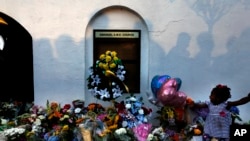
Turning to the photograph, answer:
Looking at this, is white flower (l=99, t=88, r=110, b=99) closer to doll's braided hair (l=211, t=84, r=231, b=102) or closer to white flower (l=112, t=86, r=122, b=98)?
white flower (l=112, t=86, r=122, b=98)

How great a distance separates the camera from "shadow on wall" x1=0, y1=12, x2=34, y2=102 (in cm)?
626

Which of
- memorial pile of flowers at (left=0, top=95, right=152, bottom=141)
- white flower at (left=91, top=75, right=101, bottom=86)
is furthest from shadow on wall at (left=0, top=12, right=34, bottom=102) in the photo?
white flower at (left=91, top=75, right=101, bottom=86)

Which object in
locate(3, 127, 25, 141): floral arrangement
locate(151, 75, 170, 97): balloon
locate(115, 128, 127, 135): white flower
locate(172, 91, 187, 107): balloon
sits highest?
locate(151, 75, 170, 97): balloon

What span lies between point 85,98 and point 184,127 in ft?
5.89

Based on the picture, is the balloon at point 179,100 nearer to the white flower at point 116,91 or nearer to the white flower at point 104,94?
the white flower at point 116,91

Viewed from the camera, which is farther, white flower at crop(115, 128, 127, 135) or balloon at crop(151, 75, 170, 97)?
balloon at crop(151, 75, 170, 97)

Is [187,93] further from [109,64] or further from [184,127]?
[109,64]

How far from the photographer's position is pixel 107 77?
17.7 ft

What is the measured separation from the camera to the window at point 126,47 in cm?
620

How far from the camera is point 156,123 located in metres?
6.07

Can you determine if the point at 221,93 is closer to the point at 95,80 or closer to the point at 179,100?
the point at 179,100

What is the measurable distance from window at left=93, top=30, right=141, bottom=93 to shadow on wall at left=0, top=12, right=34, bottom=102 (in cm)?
124

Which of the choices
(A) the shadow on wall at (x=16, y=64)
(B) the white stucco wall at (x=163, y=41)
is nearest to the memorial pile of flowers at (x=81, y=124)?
(B) the white stucco wall at (x=163, y=41)

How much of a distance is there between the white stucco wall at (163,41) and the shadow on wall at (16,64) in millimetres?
255
